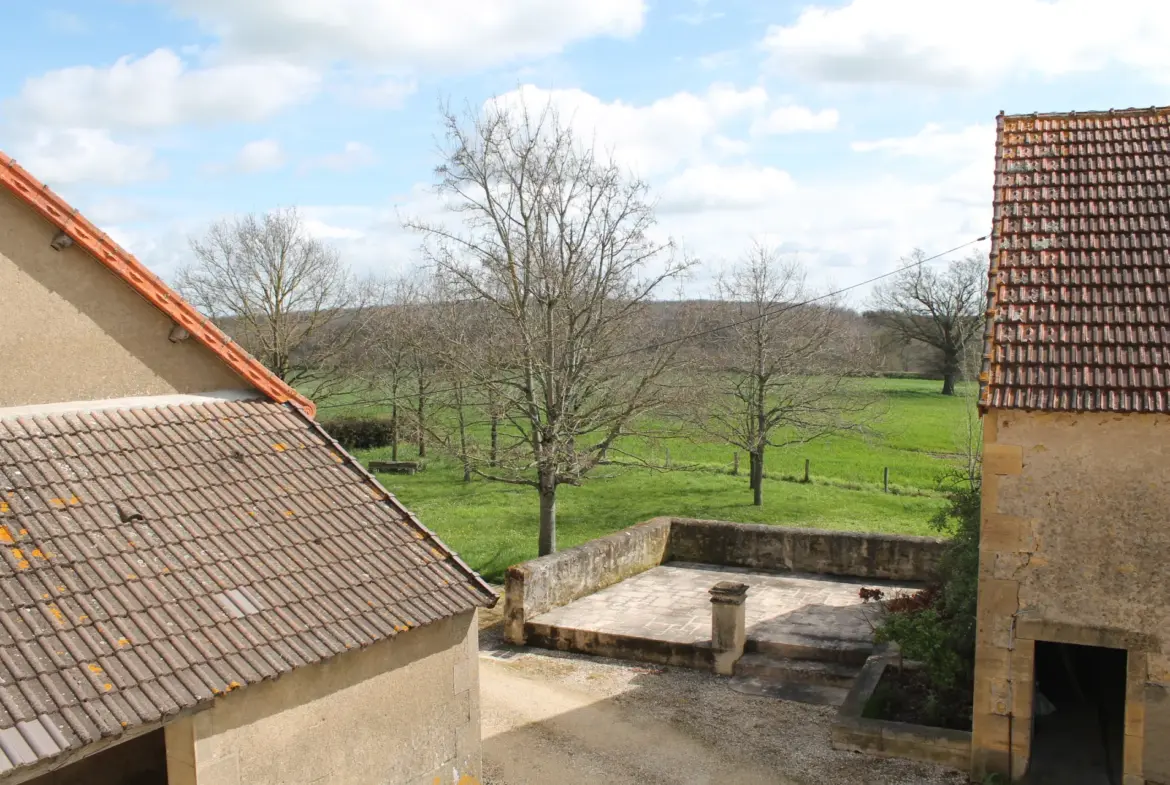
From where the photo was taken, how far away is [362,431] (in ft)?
116

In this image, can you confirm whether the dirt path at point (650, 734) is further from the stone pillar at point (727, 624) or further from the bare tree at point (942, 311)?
the bare tree at point (942, 311)

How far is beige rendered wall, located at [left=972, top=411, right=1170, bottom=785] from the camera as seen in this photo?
802cm

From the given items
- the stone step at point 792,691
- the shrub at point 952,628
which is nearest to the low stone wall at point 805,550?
the stone step at point 792,691

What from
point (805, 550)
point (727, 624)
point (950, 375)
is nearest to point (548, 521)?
point (805, 550)

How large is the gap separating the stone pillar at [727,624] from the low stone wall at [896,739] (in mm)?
2047

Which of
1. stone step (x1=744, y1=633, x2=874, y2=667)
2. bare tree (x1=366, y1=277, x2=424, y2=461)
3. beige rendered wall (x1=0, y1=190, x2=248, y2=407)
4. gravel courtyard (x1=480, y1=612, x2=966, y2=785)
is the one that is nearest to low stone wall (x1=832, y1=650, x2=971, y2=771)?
gravel courtyard (x1=480, y1=612, x2=966, y2=785)

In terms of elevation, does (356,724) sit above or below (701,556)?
above

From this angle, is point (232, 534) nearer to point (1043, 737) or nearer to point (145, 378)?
point (145, 378)

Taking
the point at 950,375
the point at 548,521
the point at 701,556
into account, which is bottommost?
the point at 701,556

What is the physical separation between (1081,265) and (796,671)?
5.86 metres

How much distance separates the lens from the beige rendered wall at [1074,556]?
8023 mm

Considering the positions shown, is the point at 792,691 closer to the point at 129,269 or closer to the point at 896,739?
the point at 896,739

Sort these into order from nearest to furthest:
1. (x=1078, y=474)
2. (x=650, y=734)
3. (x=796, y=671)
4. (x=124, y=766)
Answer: (x=124, y=766), (x=1078, y=474), (x=650, y=734), (x=796, y=671)

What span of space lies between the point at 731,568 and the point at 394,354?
17226 millimetres
